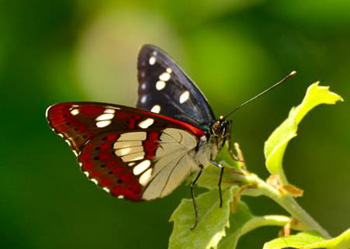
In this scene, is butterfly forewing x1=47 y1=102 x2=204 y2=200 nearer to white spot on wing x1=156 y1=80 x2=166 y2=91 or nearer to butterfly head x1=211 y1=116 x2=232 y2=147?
butterfly head x1=211 y1=116 x2=232 y2=147

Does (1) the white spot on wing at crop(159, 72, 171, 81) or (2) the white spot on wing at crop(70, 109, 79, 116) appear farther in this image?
(1) the white spot on wing at crop(159, 72, 171, 81)

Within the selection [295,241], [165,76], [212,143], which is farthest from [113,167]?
[295,241]

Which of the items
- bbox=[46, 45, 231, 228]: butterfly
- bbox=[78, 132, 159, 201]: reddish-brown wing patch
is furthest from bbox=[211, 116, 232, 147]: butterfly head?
bbox=[78, 132, 159, 201]: reddish-brown wing patch

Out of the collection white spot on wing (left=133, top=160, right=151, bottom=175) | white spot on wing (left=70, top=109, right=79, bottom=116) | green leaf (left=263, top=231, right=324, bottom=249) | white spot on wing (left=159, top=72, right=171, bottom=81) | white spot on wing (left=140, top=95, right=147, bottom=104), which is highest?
white spot on wing (left=70, top=109, right=79, bottom=116)

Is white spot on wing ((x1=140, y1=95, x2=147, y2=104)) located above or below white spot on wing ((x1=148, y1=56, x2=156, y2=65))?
→ below

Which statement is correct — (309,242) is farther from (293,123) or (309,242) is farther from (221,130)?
(221,130)

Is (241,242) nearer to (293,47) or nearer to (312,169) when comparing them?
(312,169)
